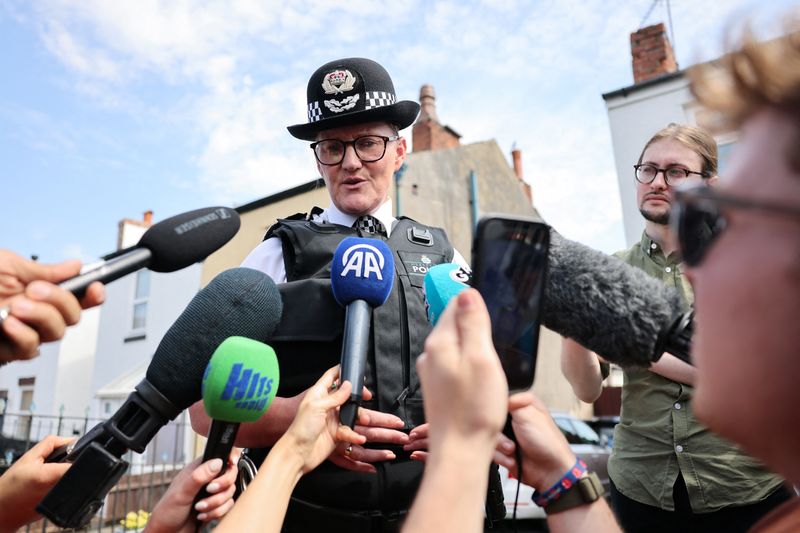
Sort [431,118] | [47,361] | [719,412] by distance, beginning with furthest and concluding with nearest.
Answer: [47,361] → [431,118] → [719,412]

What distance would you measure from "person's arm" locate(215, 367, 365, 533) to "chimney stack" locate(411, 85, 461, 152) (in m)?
13.4

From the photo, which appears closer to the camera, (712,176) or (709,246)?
(709,246)

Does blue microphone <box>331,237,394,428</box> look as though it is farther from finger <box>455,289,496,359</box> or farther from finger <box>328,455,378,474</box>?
finger <box>455,289,496,359</box>

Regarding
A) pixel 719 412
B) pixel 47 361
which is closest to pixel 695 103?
pixel 719 412

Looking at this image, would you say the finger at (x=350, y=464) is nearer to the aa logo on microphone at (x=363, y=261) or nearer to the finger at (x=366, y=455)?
the finger at (x=366, y=455)

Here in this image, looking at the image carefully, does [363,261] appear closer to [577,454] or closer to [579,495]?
[579,495]

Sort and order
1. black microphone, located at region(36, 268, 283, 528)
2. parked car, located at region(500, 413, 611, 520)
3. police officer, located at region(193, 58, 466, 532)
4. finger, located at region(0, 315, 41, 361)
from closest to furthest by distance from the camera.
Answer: finger, located at region(0, 315, 41, 361) < black microphone, located at region(36, 268, 283, 528) < police officer, located at region(193, 58, 466, 532) < parked car, located at region(500, 413, 611, 520)

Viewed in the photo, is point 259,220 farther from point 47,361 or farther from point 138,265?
point 138,265

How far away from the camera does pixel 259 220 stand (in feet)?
45.7

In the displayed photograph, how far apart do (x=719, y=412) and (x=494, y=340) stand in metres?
0.44

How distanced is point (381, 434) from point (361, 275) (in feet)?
1.53

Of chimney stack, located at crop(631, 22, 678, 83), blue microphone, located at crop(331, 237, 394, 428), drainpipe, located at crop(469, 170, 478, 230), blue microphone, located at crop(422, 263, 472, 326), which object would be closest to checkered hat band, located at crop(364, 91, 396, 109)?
blue microphone, located at crop(331, 237, 394, 428)

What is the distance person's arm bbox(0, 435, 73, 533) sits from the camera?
1626 mm

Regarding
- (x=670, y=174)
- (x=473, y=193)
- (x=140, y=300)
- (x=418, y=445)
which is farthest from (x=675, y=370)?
(x=140, y=300)
